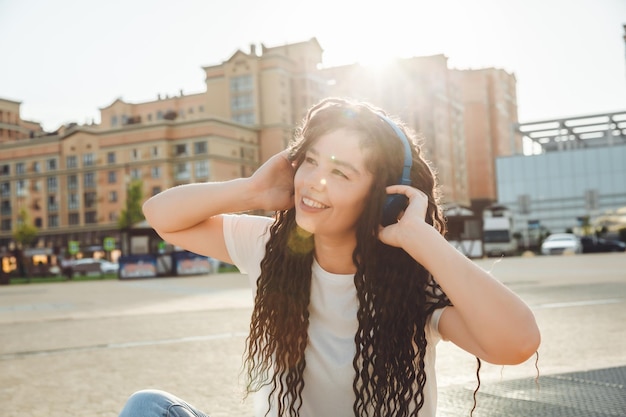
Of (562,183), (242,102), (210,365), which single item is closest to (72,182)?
(242,102)

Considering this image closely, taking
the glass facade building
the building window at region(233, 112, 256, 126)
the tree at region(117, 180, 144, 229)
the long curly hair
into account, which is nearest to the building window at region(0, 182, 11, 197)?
the tree at region(117, 180, 144, 229)

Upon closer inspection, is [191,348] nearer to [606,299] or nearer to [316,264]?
[316,264]

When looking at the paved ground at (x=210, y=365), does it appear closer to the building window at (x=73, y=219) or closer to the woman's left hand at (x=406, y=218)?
the woman's left hand at (x=406, y=218)

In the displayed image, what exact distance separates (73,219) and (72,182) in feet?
13.8

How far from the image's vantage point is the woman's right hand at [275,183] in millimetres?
2734

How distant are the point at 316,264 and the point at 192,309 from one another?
36.9ft

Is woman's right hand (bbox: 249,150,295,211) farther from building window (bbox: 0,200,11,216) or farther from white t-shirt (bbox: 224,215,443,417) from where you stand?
building window (bbox: 0,200,11,216)

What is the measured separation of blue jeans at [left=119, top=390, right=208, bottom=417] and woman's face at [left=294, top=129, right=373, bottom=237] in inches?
27.5

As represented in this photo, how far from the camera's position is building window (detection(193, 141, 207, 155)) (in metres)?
73.6

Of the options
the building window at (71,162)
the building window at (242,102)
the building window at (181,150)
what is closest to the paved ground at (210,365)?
the building window at (181,150)

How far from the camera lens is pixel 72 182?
80.0m

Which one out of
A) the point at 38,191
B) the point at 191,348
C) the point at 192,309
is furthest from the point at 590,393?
the point at 38,191

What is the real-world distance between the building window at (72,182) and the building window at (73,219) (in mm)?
3051

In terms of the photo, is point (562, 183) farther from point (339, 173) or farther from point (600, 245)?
point (339, 173)
